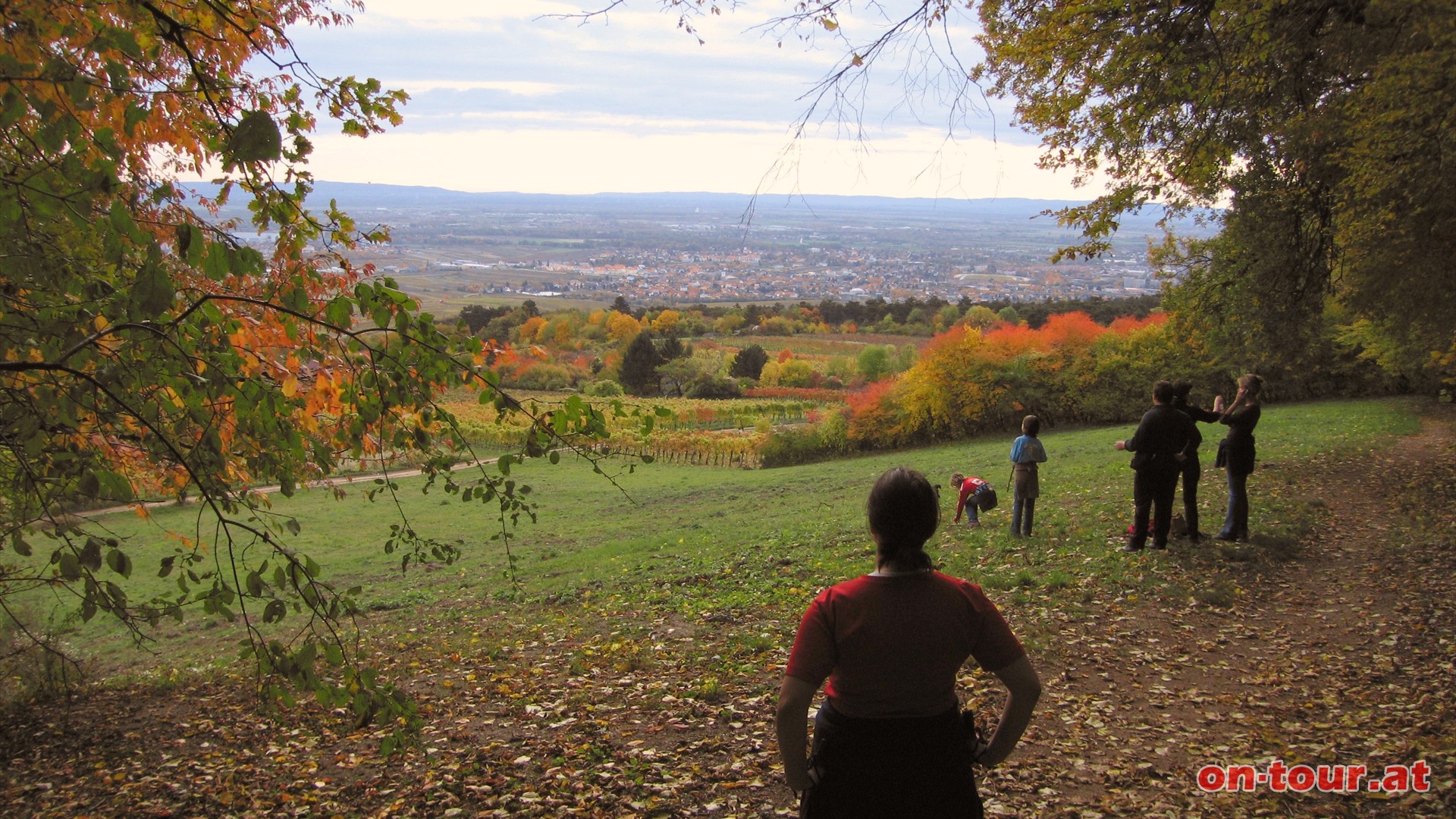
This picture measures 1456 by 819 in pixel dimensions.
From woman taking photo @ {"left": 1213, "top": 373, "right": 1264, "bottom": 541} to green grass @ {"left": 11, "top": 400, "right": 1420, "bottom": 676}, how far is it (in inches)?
15.1

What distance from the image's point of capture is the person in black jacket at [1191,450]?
9.46 meters

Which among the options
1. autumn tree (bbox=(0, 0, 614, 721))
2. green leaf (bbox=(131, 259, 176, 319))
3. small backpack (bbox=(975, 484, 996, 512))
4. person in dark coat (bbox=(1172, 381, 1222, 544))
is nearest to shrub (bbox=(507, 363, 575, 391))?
small backpack (bbox=(975, 484, 996, 512))

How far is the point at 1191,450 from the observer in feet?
31.6

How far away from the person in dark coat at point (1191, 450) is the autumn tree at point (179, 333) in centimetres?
815

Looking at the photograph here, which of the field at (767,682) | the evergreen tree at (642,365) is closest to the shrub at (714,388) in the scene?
the evergreen tree at (642,365)

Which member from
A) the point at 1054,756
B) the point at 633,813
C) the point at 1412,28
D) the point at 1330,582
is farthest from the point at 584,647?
the point at 1412,28

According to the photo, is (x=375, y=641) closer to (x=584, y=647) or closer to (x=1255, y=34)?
(x=584, y=647)

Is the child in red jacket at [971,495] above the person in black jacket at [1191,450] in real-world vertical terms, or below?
below

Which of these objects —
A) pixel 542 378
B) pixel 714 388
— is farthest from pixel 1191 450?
pixel 542 378

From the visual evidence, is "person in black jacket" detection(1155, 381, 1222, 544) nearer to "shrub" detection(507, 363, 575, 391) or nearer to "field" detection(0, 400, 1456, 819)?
"field" detection(0, 400, 1456, 819)

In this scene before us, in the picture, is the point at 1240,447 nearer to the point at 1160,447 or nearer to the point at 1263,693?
the point at 1160,447

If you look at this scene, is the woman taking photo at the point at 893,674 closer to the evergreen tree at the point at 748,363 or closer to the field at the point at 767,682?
the field at the point at 767,682

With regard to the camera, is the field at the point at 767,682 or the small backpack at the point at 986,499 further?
the small backpack at the point at 986,499

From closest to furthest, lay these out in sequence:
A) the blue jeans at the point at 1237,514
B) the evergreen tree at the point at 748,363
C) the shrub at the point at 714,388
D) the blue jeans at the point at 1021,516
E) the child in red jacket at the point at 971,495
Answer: the blue jeans at the point at 1237,514
the blue jeans at the point at 1021,516
the child in red jacket at the point at 971,495
the shrub at the point at 714,388
the evergreen tree at the point at 748,363
